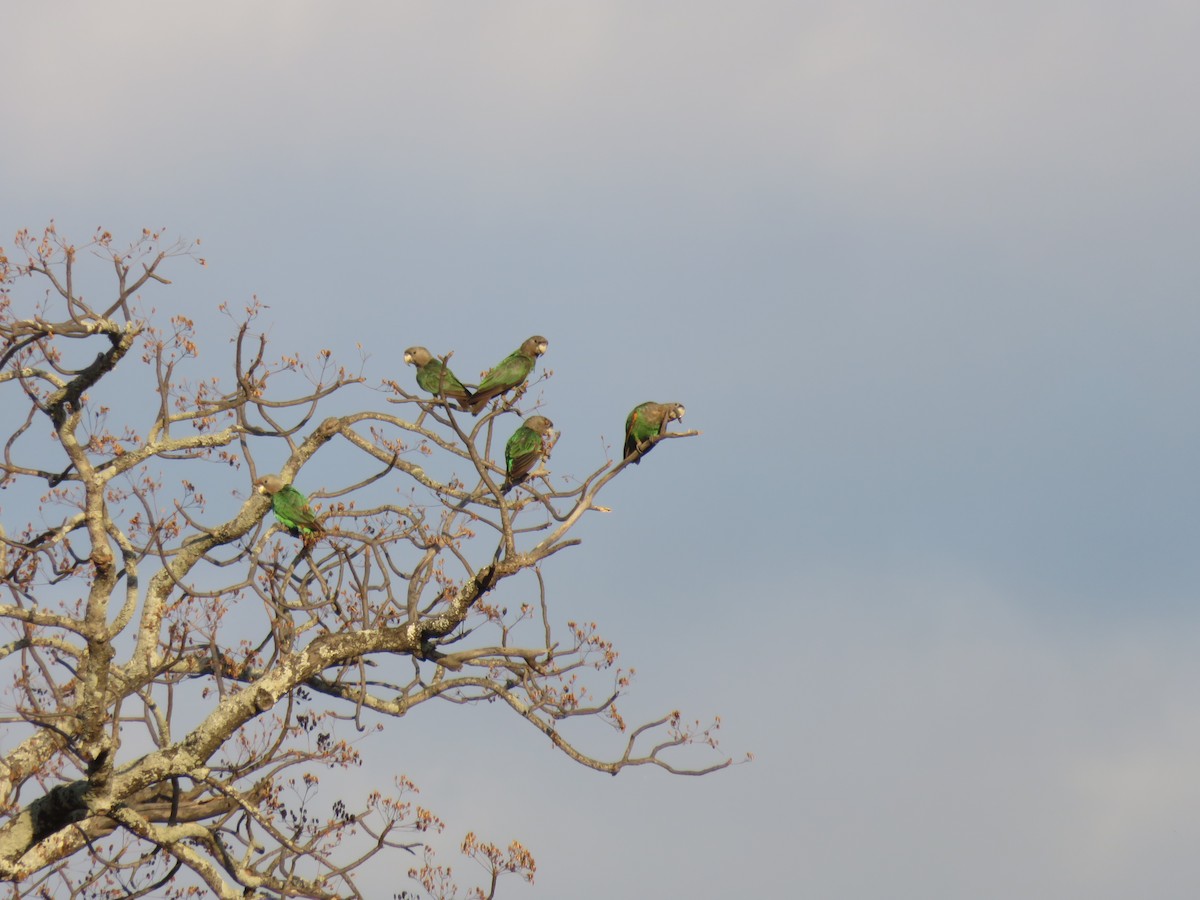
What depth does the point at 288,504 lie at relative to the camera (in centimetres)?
1144

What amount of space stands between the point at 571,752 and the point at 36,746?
4.27 metres

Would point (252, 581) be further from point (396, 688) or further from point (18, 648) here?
point (18, 648)

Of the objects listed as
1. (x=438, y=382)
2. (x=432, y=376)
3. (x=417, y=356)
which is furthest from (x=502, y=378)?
(x=417, y=356)

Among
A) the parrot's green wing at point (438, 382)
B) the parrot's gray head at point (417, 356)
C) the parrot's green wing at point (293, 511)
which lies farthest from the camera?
the parrot's gray head at point (417, 356)

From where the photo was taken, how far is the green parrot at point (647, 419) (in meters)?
11.8

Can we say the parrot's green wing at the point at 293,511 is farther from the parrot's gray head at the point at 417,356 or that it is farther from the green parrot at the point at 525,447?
the parrot's gray head at the point at 417,356

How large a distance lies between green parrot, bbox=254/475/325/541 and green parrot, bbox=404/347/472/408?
1.49m

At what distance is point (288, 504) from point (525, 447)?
84.1 inches

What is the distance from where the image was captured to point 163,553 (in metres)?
9.99

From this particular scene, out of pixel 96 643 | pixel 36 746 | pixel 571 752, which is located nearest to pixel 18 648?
pixel 36 746

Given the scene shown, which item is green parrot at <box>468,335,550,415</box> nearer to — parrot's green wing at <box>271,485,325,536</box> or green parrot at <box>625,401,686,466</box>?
green parrot at <box>625,401,686,466</box>

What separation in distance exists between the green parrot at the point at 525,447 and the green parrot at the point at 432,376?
67cm

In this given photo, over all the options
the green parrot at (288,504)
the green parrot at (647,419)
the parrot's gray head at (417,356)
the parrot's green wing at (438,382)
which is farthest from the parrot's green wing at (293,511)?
the green parrot at (647,419)

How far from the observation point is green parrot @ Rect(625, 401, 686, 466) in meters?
11.8
